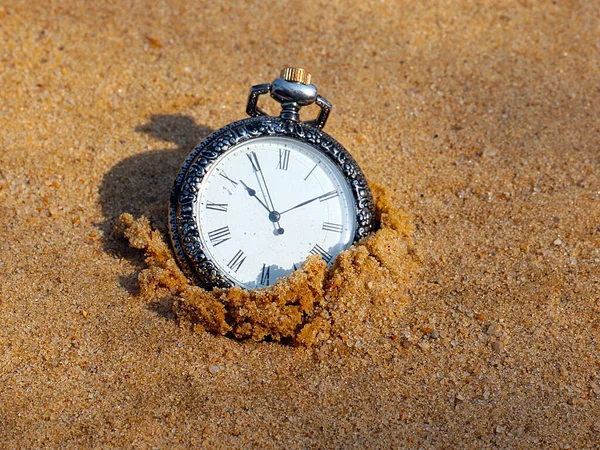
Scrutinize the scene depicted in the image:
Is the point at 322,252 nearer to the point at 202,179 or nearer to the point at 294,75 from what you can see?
the point at 202,179

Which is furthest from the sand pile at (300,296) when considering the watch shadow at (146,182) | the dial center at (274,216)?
the dial center at (274,216)

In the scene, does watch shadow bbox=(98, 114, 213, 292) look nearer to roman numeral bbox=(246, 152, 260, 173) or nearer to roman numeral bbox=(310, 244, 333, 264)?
roman numeral bbox=(246, 152, 260, 173)

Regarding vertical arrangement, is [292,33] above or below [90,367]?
above

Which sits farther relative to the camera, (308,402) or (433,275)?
(433,275)

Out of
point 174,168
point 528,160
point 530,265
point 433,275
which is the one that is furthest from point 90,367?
point 528,160

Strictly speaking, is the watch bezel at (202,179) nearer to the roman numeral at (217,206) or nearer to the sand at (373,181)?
the roman numeral at (217,206)

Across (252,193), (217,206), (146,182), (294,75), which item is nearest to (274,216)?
(252,193)

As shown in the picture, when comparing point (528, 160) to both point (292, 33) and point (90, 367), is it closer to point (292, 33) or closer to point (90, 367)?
point (292, 33)
